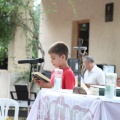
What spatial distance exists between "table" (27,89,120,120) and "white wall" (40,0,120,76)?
→ 15.8 feet

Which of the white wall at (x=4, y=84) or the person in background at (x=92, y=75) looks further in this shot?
the white wall at (x=4, y=84)

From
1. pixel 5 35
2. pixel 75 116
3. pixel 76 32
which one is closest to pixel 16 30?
pixel 5 35

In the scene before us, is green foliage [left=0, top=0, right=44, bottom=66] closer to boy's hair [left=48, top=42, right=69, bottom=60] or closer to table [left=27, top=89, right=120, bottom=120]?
boy's hair [left=48, top=42, right=69, bottom=60]

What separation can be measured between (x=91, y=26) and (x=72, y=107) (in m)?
5.90

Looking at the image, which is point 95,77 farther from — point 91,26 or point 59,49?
point 59,49

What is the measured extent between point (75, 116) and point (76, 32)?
6.50m

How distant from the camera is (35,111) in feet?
7.25

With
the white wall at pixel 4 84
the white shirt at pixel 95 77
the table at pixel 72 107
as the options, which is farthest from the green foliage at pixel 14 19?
the table at pixel 72 107

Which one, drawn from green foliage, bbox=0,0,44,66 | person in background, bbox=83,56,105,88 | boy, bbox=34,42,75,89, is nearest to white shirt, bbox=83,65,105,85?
person in background, bbox=83,56,105,88

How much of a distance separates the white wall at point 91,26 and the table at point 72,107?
481 centimetres

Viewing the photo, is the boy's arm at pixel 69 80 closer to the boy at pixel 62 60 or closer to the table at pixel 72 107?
the boy at pixel 62 60

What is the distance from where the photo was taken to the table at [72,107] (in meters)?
1.62

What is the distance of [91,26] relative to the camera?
25.0 feet

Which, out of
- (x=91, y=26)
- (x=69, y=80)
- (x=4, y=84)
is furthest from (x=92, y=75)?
(x=69, y=80)
